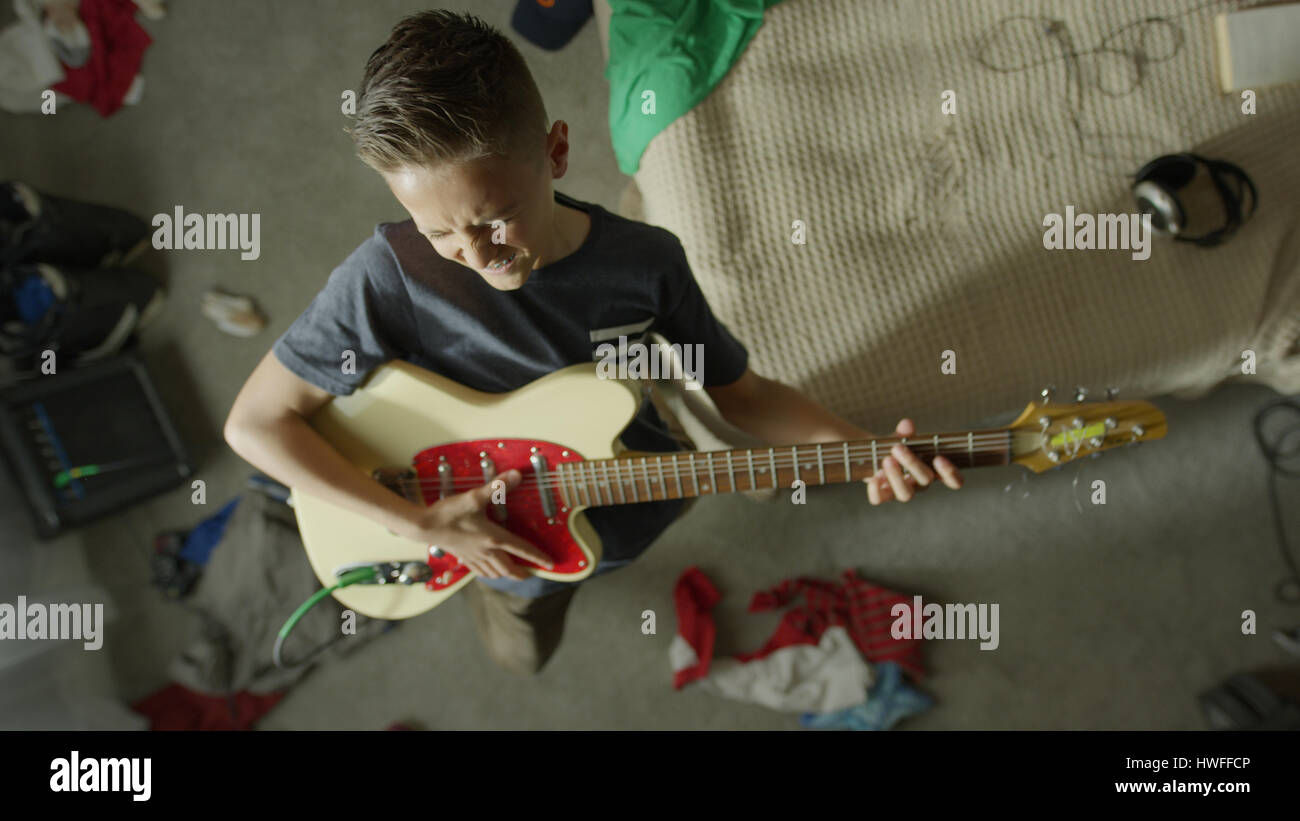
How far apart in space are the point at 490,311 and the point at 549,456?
204mm

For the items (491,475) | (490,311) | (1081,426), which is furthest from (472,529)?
(1081,426)

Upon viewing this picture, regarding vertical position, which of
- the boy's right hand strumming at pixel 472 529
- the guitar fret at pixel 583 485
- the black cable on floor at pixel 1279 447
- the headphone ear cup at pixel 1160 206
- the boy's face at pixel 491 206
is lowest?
the boy's right hand strumming at pixel 472 529

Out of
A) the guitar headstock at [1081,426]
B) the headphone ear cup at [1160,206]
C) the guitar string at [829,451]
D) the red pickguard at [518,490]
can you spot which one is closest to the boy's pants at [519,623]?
the red pickguard at [518,490]

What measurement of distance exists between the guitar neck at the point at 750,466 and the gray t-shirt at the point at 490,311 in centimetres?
13

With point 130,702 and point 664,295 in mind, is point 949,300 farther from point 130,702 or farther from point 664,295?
point 130,702

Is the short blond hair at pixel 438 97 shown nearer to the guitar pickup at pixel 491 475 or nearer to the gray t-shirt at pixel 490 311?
the gray t-shirt at pixel 490 311

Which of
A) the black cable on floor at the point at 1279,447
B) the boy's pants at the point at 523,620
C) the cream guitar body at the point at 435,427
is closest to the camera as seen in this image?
the cream guitar body at the point at 435,427

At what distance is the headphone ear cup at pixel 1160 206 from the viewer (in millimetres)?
1156

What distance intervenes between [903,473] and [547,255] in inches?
18.3

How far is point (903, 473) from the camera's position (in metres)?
0.84

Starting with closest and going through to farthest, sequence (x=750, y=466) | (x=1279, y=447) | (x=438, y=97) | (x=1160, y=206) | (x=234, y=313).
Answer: (x=438, y=97) → (x=750, y=466) → (x=1160, y=206) → (x=234, y=313) → (x=1279, y=447)

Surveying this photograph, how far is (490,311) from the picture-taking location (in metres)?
0.79

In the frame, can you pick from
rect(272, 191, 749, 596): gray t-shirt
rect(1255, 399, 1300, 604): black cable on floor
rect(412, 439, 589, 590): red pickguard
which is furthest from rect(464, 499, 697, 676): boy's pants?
rect(1255, 399, 1300, 604): black cable on floor

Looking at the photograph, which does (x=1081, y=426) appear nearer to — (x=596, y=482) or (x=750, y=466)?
(x=750, y=466)
